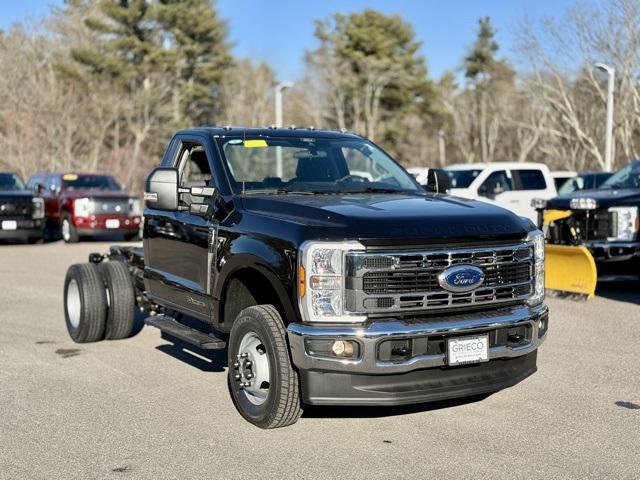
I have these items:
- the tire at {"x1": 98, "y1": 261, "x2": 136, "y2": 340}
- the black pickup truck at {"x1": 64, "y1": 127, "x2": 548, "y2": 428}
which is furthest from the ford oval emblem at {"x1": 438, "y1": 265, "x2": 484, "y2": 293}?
the tire at {"x1": 98, "y1": 261, "x2": 136, "y2": 340}

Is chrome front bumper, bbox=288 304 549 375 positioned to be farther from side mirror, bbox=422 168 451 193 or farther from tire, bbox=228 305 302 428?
side mirror, bbox=422 168 451 193

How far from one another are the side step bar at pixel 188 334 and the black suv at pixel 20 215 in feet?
47.3

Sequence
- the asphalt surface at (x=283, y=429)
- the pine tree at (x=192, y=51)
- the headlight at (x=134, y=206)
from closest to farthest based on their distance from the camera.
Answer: the asphalt surface at (x=283, y=429), the headlight at (x=134, y=206), the pine tree at (x=192, y=51)

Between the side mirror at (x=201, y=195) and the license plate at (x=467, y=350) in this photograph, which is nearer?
the license plate at (x=467, y=350)

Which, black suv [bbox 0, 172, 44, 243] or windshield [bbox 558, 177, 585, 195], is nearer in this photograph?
windshield [bbox 558, 177, 585, 195]

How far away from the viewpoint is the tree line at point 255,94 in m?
35.6

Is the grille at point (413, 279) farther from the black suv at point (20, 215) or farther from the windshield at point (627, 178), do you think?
the black suv at point (20, 215)

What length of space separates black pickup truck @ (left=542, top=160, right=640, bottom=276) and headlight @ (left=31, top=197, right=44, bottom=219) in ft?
44.2

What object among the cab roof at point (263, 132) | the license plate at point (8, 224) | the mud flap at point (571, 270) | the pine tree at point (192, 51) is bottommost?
the mud flap at point (571, 270)

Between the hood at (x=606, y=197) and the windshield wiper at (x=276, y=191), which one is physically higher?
the windshield wiper at (x=276, y=191)

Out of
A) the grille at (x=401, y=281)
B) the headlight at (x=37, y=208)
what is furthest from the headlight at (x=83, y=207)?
the grille at (x=401, y=281)

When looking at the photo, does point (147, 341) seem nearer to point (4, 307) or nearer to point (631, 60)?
point (4, 307)

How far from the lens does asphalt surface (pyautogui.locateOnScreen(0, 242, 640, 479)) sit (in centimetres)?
488

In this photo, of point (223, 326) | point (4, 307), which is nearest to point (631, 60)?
point (4, 307)
